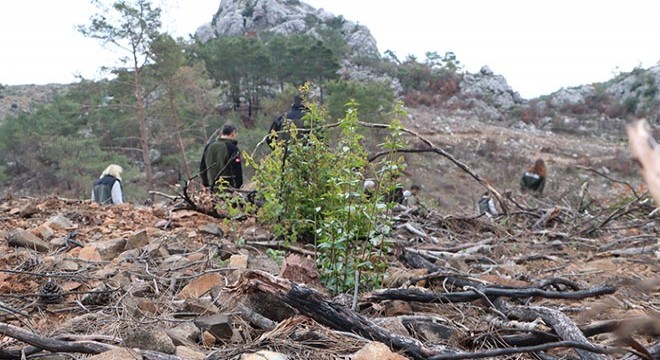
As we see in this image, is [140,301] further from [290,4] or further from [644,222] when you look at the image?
[290,4]

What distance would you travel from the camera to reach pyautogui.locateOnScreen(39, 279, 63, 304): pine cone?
2.06 m

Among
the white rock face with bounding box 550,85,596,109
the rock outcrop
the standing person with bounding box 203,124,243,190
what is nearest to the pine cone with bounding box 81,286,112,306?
the standing person with bounding box 203,124,243,190

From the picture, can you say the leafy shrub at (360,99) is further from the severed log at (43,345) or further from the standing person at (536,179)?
the severed log at (43,345)

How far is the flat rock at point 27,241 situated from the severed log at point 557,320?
8.74 ft

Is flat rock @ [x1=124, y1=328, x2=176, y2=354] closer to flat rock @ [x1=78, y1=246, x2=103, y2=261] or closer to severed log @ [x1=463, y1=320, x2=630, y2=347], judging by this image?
severed log @ [x1=463, y1=320, x2=630, y2=347]

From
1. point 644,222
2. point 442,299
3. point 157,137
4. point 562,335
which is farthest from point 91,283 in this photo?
point 157,137

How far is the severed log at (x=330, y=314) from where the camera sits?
5.05ft

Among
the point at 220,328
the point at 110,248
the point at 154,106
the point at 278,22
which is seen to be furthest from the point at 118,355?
the point at 278,22

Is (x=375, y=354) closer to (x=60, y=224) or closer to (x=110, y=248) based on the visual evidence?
(x=110, y=248)

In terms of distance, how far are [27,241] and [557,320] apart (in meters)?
2.94

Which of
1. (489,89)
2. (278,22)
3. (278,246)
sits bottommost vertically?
(278,246)

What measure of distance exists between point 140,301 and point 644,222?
16.4 feet

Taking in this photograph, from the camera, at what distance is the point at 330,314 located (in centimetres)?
165

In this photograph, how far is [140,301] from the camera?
1.96 metres
